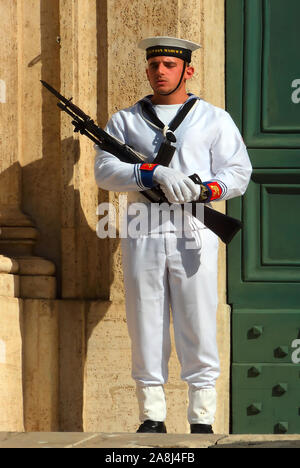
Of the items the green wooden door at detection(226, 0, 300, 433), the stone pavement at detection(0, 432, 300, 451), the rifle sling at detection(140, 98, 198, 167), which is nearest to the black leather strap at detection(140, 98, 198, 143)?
the rifle sling at detection(140, 98, 198, 167)

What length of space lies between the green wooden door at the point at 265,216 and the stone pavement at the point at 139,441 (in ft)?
5.41

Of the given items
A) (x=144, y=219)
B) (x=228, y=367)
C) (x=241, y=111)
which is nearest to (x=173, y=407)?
(x=228, y=367)

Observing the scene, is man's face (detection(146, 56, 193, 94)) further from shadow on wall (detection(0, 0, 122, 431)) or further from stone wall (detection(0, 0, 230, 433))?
shadow on wall (detection(0, 0, 122, 431))

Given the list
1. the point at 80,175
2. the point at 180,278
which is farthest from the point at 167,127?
the point at 80,175

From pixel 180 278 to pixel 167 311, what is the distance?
0.60ft

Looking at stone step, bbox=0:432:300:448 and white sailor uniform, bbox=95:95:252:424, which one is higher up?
white sailor uniform, bbox=95:95:252:424

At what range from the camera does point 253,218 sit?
7.24 meters

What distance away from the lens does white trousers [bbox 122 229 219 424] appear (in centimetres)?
606

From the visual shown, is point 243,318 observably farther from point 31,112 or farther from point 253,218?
point 31,112

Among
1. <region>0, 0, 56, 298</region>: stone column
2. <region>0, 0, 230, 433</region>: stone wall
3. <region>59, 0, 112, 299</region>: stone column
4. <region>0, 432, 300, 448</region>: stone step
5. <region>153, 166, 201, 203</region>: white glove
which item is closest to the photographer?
<region>0, 432, 300, 448</region>: stone step

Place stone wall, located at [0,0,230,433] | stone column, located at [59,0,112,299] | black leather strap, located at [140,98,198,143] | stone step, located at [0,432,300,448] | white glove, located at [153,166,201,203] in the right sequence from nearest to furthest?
stone step, located at [0,432,300,448], white glove, located at [153,166,201,203], black leather strap, located at [140,98,198,143], stone wall, located at [0,0,230,433], stone column, located at [59,0,112,299]

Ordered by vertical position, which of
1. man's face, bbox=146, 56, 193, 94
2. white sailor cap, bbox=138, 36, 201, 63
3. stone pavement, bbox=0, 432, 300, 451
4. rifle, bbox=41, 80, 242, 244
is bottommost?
stone pavement, bbox=0, 432, 300, 451

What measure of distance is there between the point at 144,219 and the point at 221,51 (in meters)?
1.57

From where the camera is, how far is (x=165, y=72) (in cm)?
618
